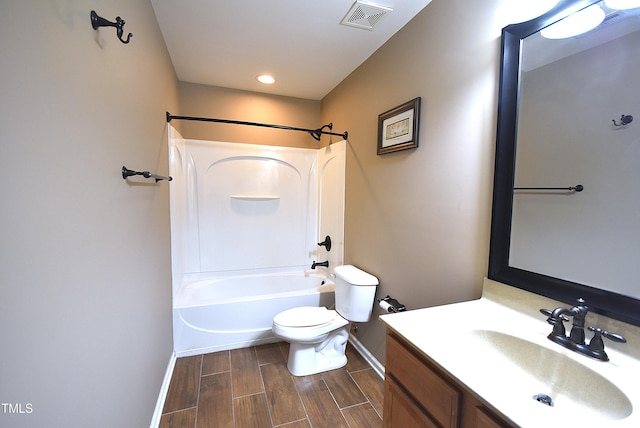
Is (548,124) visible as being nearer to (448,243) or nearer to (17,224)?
(448,243)

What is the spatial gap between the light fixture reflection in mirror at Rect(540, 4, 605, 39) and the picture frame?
26.6 inches

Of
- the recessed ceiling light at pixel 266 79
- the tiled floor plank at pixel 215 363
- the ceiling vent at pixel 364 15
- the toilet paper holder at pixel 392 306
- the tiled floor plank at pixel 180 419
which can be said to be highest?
the recessed ceiling light at pixel 266 79

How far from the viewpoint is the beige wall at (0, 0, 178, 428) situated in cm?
57

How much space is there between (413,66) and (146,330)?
2.24 m

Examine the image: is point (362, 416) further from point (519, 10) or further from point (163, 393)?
point (519, 10)

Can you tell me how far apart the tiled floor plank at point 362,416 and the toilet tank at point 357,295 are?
1.80 ft

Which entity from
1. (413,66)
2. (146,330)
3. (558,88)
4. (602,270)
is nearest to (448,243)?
(602,270)

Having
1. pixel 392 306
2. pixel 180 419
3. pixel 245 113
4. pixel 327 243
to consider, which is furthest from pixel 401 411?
pixel 245 113

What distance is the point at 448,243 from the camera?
1.43 meters

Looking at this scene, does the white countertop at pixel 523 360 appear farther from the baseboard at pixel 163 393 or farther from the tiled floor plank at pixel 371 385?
the baseboard at pixel 163 393

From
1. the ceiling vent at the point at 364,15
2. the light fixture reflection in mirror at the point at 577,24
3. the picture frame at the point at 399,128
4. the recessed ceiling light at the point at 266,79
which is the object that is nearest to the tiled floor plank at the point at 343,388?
the picture frame at the point at 399,128

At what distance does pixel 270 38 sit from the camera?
1926 mm

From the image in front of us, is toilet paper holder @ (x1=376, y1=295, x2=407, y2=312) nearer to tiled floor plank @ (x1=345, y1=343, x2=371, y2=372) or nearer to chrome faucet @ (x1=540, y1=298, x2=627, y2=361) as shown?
tiled floor plank @ (x1=345, y1=343, x2=371, y2=372)

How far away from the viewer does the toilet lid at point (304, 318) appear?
79.5 inches
